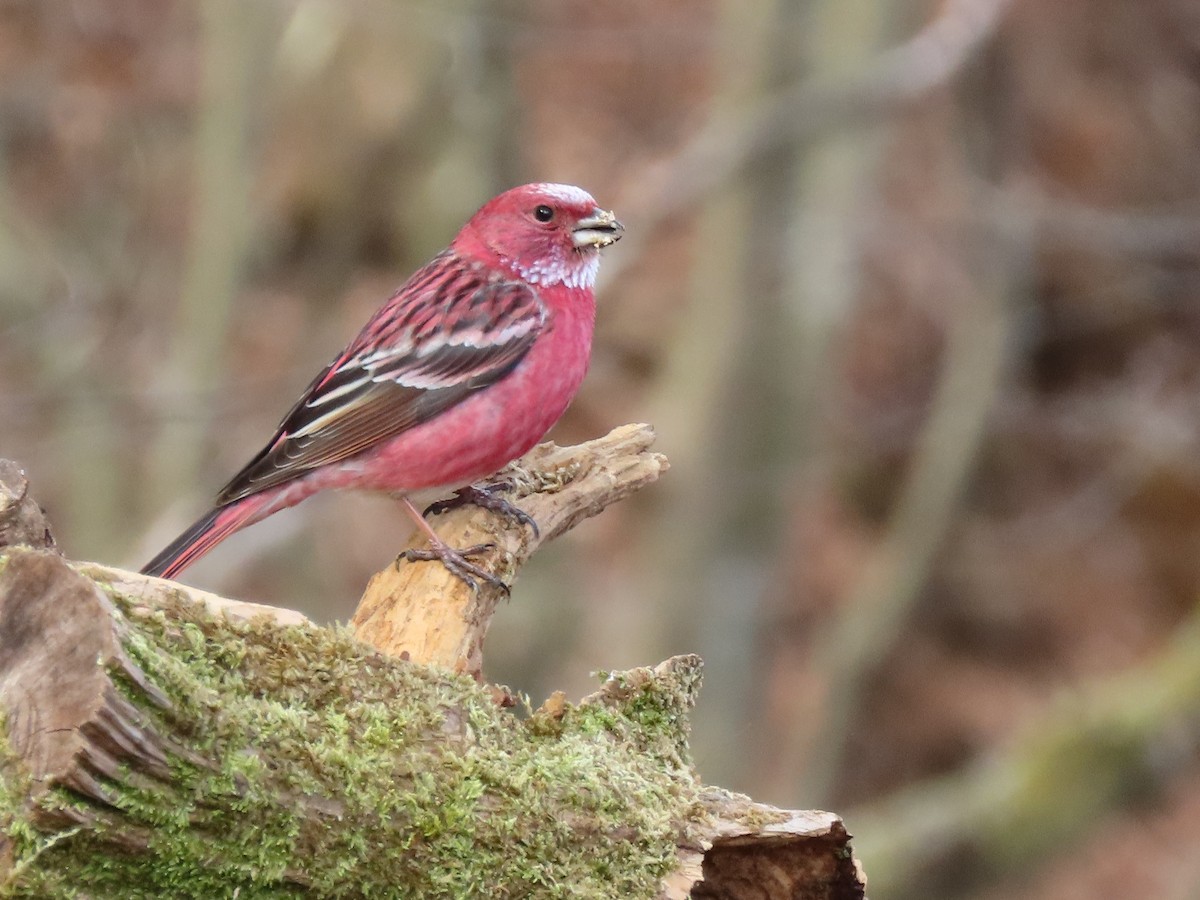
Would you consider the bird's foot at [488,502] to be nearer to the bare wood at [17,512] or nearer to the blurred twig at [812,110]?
the bare wood at [17,512]

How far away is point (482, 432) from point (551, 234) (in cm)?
106

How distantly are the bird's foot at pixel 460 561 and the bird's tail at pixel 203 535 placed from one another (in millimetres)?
913

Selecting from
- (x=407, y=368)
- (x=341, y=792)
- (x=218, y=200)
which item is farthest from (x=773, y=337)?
→ (x=341, y=792)

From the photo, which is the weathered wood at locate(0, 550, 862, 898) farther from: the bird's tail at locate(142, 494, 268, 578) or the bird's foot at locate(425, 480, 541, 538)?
the bird's tail at locate(142, 494, 268, 578)

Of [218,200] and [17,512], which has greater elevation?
[218,200]

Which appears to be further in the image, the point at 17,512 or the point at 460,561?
the point at 460,561

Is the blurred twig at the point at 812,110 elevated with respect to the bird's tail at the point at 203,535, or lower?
elevated

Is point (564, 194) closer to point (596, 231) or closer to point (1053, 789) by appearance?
point (596, 231)

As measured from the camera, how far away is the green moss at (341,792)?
113 inches

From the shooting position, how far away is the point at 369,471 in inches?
221

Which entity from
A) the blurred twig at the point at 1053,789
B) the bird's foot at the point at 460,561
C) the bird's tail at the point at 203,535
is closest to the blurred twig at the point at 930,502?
the blurred twig at the point at 1053,789

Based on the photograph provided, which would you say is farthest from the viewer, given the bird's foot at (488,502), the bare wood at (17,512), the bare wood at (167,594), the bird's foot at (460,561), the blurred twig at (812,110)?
the blurred twig at (812,110)

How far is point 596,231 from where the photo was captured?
6043 mm

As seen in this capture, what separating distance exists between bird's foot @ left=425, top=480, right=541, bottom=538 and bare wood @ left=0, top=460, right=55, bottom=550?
5.97ft
